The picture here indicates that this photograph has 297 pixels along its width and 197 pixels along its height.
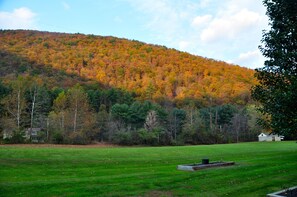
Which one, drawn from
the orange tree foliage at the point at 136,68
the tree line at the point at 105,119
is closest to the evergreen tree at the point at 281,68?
the tree line at the point at 105,119

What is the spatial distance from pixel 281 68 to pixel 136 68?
95.9 metres

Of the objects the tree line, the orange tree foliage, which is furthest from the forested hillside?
the orange tree foliage

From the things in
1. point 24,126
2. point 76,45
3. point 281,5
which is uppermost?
point 76,45

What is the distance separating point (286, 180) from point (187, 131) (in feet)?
185

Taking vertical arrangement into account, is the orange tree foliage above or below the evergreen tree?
above

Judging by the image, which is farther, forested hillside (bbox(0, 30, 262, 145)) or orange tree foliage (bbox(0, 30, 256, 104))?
orange tree foliage (bbox(0, 30, 256, 104))

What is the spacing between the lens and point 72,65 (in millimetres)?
105500

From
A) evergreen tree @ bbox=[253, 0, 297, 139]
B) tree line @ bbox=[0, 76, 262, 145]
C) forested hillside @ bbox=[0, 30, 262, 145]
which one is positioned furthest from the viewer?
forested hillside @ bbox=[0, 30, 262, 145]

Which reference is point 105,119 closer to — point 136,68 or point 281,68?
point 136,68

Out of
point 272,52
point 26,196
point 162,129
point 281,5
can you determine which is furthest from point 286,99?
point 162,129

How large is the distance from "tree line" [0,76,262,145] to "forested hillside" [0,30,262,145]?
0.19 meters

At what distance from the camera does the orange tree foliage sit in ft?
325

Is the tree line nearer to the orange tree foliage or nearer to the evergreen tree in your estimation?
the orange tree foliage

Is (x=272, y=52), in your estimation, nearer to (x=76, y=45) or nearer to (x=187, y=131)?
(x=187, y=131)
